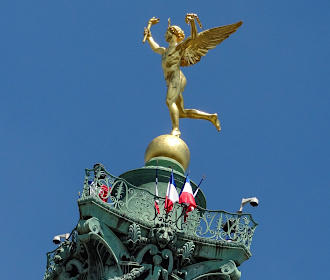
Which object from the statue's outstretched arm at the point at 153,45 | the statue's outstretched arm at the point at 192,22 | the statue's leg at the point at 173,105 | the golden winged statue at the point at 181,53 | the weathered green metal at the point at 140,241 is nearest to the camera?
the weathered green metal at the point at 140,241

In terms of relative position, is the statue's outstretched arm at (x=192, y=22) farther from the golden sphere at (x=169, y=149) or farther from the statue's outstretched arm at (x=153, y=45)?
the golden sphere at (x=169, y=149)

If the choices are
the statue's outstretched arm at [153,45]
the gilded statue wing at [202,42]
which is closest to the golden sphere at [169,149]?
the gilded statue wing at [202,42]

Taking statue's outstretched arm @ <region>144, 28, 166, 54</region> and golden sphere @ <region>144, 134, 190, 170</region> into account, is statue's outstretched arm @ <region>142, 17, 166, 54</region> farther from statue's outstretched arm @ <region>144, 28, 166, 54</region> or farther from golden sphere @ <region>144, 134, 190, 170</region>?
golden sphere @ <region>144, 134, 190, 170</region>

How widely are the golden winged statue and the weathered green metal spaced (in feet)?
19.1

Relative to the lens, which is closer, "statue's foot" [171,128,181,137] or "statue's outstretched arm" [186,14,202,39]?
"statue's foot" [171,128,181,137]

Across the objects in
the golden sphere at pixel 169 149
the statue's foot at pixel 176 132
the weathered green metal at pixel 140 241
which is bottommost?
the weathered green metal at pixel 140 241

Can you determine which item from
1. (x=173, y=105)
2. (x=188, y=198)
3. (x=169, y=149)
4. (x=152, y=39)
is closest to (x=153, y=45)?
(x=152, y=39)

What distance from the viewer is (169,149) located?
41500 mm

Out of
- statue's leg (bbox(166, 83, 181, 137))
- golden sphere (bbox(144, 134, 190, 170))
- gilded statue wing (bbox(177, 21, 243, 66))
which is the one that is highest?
gilded statue wing (bbox(177, 21, 243, 66))

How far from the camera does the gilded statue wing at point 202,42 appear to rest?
4456 cm

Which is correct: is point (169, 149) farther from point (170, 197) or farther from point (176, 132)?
point (170, 197)

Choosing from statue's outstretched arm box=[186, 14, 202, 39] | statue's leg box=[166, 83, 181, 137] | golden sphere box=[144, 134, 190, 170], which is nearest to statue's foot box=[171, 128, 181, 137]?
statue's leg box=[166, 83, 181, 137]

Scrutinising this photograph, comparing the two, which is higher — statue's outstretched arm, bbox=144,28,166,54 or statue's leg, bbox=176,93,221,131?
statue's outstretched arm, bbox=144,28,166,54

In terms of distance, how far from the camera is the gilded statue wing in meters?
44.6
